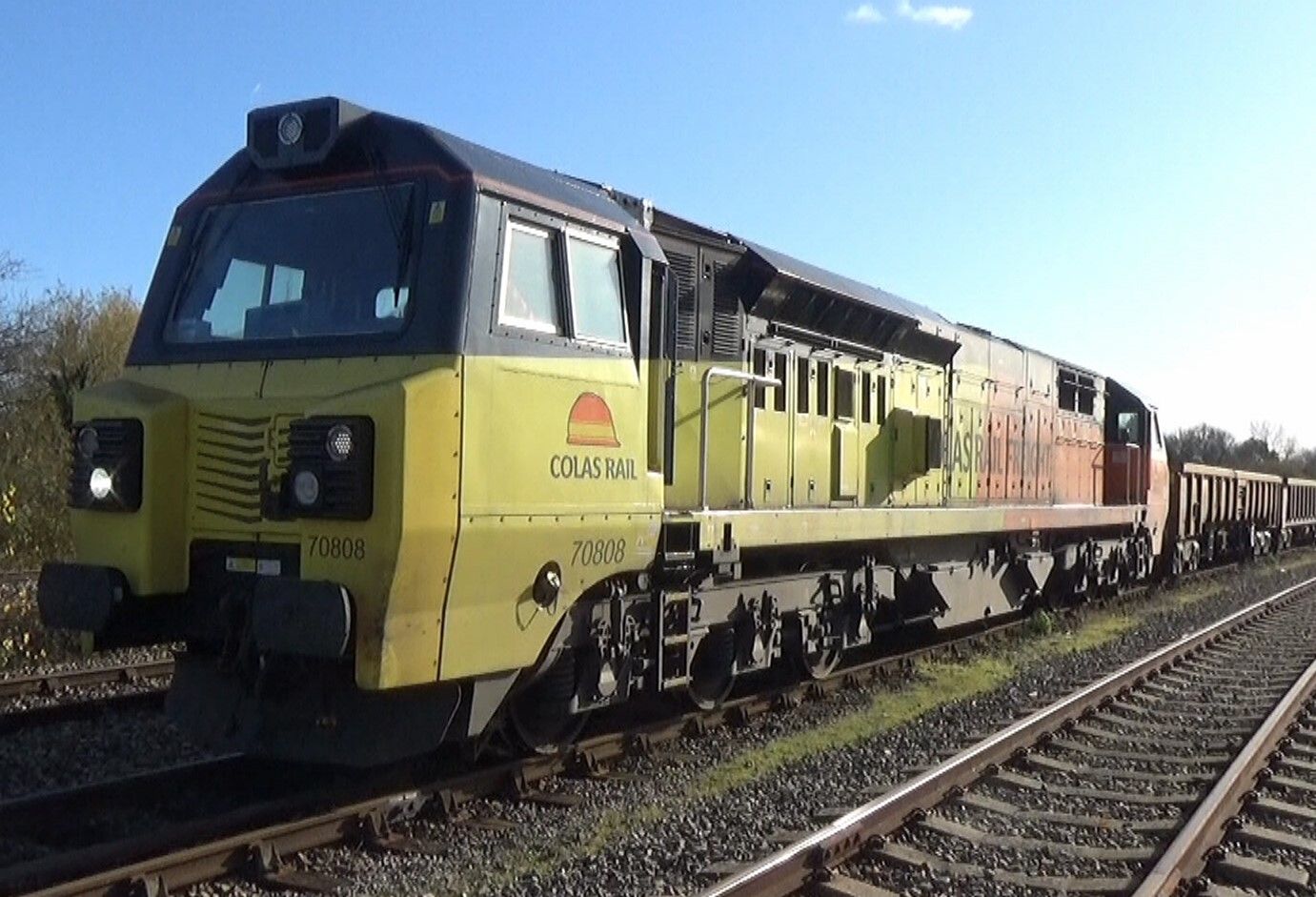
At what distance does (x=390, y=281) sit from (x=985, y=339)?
930 centimetres

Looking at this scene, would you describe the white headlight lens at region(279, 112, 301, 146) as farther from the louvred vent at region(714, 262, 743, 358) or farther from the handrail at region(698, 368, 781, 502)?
the louvred vent at region(714, 262, 743, 358)

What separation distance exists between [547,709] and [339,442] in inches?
92.3

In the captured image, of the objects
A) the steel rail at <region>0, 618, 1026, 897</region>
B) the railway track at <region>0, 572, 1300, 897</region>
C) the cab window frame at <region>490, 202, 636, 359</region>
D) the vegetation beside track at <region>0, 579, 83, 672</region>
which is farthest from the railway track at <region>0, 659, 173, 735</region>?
the cab window frame at <region>490, 202, 636, 359</region>

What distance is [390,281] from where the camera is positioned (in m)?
5.88

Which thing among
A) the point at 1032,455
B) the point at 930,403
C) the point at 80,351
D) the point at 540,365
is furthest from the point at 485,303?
the point at 80,351

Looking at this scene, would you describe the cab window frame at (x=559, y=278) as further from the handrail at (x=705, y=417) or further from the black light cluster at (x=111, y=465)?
the black light cluster at (x=111, y=465)

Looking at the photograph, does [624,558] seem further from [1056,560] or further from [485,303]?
[1056,560]

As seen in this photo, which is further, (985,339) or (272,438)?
(985,339)

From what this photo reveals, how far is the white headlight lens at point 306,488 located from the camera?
536 cm

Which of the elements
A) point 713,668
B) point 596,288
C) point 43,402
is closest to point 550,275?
point 596,288

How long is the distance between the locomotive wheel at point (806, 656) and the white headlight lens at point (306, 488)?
187 inches

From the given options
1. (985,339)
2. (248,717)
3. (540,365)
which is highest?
(985,339)

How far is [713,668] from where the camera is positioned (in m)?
8.51

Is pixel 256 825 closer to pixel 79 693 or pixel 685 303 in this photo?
pixel 685 303
